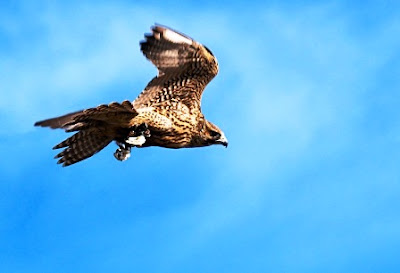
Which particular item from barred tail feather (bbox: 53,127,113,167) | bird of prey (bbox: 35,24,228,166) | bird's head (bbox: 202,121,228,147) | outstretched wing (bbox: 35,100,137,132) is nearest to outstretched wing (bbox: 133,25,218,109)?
bird of prey (bbox: 35,24,228,166)

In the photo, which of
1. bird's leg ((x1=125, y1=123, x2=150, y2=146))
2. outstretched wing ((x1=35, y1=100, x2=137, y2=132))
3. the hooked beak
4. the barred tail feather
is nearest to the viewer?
outstretched wing ((x1=35, y1=100, x2=137, y2=132))

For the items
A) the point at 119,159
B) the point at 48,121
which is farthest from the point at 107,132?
the point at 48,121

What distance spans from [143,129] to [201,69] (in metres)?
2.03

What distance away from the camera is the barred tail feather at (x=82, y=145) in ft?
43.1

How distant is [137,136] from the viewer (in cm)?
1278

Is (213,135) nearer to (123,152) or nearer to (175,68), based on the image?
(175,68)

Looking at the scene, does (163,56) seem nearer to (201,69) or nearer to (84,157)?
(201,69)

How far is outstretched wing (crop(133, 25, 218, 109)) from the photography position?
554 inches

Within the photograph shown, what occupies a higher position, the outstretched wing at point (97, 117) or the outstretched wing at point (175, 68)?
the outstretched wing at point (175, 68)

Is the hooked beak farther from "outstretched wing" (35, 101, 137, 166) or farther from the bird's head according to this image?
"outstretched wing" (35, 101, 137, 166)

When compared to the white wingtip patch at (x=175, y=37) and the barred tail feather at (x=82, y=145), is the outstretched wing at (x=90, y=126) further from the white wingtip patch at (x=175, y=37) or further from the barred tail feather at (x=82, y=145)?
the white wingtip patch at (x=175, y=37)

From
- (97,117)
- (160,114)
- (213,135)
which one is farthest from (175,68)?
(97,117)

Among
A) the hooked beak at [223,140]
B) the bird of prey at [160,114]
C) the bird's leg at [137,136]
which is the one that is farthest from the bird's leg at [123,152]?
the hooked beak at [223,140]

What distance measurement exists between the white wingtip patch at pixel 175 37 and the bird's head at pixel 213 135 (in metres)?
1.36
